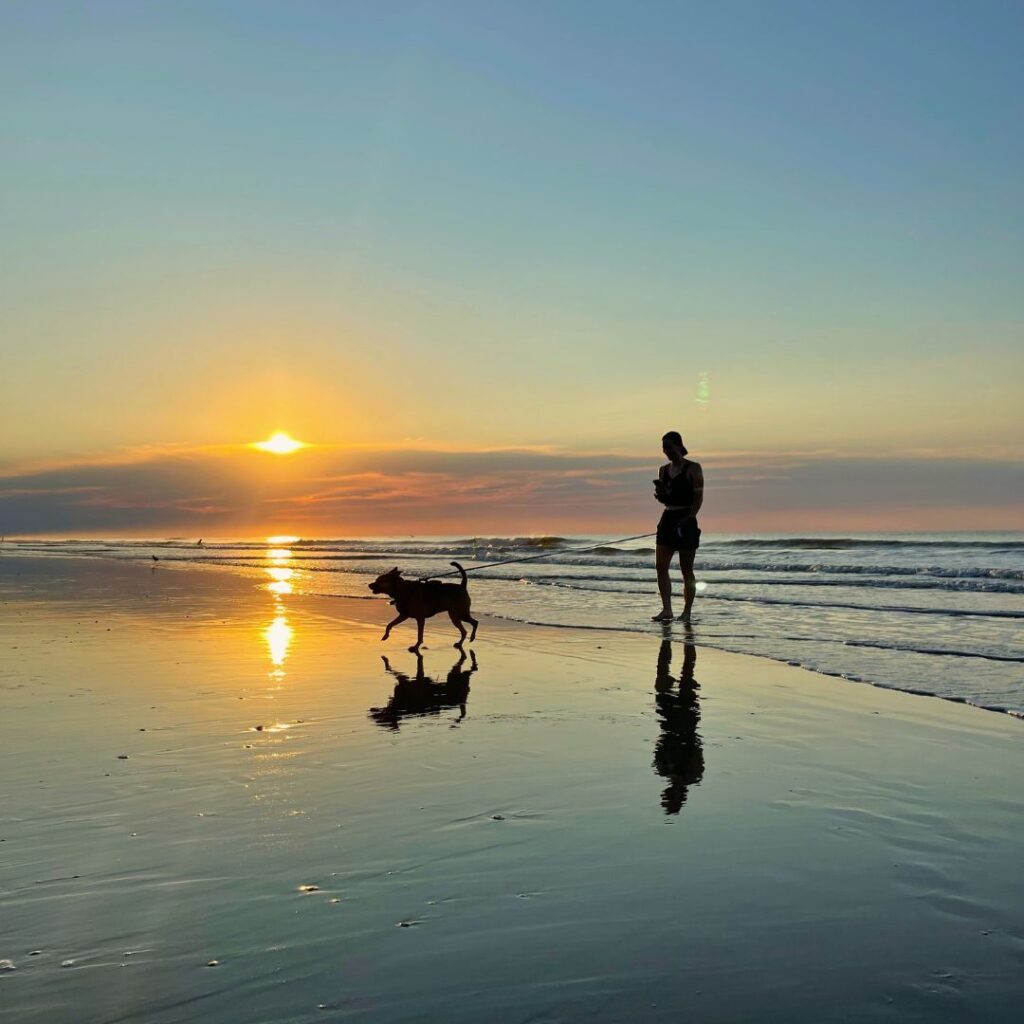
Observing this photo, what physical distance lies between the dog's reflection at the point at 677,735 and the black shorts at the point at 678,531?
13.1ft

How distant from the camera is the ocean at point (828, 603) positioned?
336 inches

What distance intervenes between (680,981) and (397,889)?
3.27ft

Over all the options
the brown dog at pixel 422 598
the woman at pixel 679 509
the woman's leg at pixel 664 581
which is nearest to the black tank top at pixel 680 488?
the woman at pixel 679 509

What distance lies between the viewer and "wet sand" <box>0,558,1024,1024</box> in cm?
246

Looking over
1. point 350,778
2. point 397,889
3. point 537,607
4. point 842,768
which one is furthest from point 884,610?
point 397,889

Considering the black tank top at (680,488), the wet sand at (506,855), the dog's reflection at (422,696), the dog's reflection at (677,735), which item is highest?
the black tank top at (680,488)

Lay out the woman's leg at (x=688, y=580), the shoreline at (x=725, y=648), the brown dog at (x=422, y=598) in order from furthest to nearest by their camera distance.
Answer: the woman's leg at (x=688, y=580) < the brown dog at (x=422, y=598) < the shoreline at (x=725, y=648)

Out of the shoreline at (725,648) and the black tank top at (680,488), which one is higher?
the black tank top at (680,488)

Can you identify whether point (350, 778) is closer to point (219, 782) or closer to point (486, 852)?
point (219, 782)

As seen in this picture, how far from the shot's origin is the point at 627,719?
20.1ft

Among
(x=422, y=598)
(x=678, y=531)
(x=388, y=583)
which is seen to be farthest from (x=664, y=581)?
(x=388, y=583)

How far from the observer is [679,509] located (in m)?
12.9

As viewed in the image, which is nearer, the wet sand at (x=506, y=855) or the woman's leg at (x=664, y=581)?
the wet sand at (x=506, y=855)

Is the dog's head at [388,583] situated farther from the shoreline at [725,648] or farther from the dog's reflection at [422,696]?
the shoreline at [725,648]
